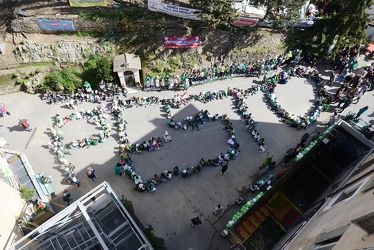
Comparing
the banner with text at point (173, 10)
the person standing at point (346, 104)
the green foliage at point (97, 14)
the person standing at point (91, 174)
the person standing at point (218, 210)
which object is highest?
the banner with text at point (173, 10)

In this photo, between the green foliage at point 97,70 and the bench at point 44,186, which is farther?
the green foliage at point 97,70

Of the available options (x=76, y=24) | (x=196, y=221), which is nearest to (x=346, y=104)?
(x=196, y=221)

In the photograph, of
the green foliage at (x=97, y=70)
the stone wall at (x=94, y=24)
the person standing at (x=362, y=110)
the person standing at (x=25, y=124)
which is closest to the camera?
the person standing at (x=25, y=124)

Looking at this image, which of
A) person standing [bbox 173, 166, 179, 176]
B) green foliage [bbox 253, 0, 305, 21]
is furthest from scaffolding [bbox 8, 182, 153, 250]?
green foliage [bbox 253, 0, 305, 21]

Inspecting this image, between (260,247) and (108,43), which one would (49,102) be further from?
(260,247)

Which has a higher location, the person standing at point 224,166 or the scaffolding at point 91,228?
the scaffolding at point 91,228

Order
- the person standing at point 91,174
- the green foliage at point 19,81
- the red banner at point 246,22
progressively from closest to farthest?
the person standing at point 91,174
the green foliage at point 19,81
the red banner at point 246,22

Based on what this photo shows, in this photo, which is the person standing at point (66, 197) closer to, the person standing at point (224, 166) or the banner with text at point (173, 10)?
the person standing at point (224, 166)

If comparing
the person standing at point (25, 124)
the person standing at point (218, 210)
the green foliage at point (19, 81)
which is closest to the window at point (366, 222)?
the person standing at point (218, 210)
